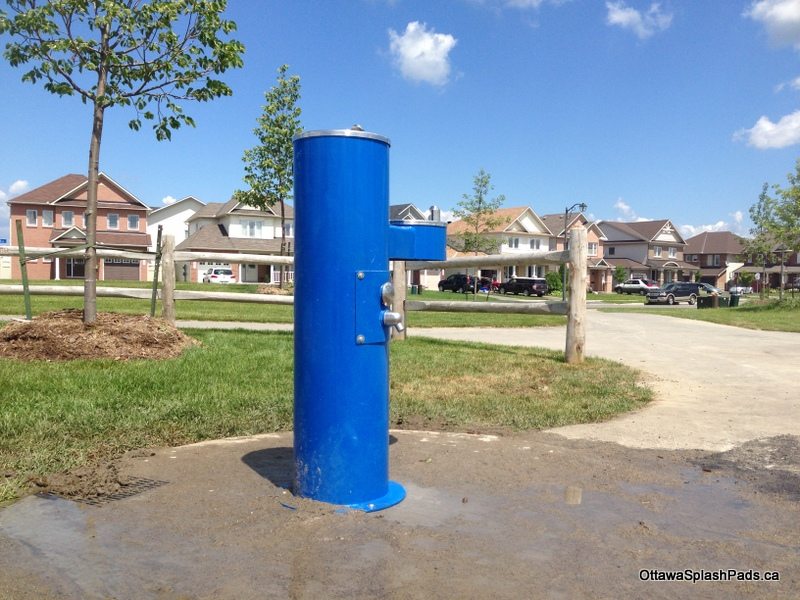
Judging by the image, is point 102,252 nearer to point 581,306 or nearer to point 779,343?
point 581,306

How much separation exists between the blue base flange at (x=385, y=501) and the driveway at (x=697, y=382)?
208 centimetres

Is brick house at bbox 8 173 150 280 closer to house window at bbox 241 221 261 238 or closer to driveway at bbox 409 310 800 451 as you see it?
house window at bbox 241 221 261 238

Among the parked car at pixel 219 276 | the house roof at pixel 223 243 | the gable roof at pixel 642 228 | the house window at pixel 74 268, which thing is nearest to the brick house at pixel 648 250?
the gable roof at pixel 642 228

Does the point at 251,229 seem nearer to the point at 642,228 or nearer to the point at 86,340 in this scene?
the point at 642,228

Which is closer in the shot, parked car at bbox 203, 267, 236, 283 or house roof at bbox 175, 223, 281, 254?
house roof at bbox 175, 223, 281, 254

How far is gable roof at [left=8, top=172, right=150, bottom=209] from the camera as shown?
5841 cm

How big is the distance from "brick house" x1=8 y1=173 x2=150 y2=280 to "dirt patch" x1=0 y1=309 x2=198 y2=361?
51824 millimetres

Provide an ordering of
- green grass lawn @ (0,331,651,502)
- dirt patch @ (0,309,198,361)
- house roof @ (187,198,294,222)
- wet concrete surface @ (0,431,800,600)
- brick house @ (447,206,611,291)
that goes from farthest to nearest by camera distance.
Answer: brick house @ (447,206,611,291), house roof @ (187,198,294,222), dirt patch @ (0,309,198,361), green grass lawn @ (0,331,651,502), wet concrete surface @ (0,431,800,600)

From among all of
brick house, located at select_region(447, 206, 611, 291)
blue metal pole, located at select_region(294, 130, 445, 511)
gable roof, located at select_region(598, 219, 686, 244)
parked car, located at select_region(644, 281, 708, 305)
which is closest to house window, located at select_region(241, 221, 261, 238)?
brick house, located at select_region(447, 206, 611, 291)

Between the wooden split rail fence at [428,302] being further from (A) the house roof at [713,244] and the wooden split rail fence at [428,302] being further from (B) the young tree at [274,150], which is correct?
(A) the house roof at [713,244]

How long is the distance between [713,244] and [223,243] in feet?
238

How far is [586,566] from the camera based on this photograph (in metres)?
2.97

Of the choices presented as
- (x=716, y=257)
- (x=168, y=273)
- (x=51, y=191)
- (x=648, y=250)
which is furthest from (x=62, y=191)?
(x=716, y=257)

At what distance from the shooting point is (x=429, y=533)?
10.9 ft
